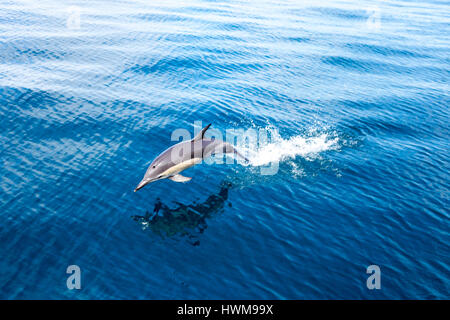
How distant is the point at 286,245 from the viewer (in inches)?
919

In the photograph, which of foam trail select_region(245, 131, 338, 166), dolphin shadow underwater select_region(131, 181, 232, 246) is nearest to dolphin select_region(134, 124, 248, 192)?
dolphin shadow underwater select_region(131, 181, 232, 246)

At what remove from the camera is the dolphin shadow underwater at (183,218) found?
23730 mm

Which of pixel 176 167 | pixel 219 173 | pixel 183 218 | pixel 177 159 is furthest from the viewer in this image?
pixel 219 173

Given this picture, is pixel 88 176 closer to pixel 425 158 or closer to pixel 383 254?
pixel 383 254

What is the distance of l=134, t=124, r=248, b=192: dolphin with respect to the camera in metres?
22.2

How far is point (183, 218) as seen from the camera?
2511 centimetres

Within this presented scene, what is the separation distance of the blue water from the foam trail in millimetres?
222

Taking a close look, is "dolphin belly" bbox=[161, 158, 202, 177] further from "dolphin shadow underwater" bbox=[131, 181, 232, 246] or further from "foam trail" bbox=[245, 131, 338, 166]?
"foam trail" bbox=[245, 131, 338, 166]

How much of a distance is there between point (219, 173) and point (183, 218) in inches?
297

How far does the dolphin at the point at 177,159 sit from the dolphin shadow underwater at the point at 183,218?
3.62 m

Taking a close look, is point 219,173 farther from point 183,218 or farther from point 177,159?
point 177,159

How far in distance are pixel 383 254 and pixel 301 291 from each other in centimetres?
725

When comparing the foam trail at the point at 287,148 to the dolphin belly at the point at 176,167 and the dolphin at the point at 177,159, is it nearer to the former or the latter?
the dolphin at the point at 177,159

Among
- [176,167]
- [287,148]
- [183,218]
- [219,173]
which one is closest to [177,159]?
[176,167]
